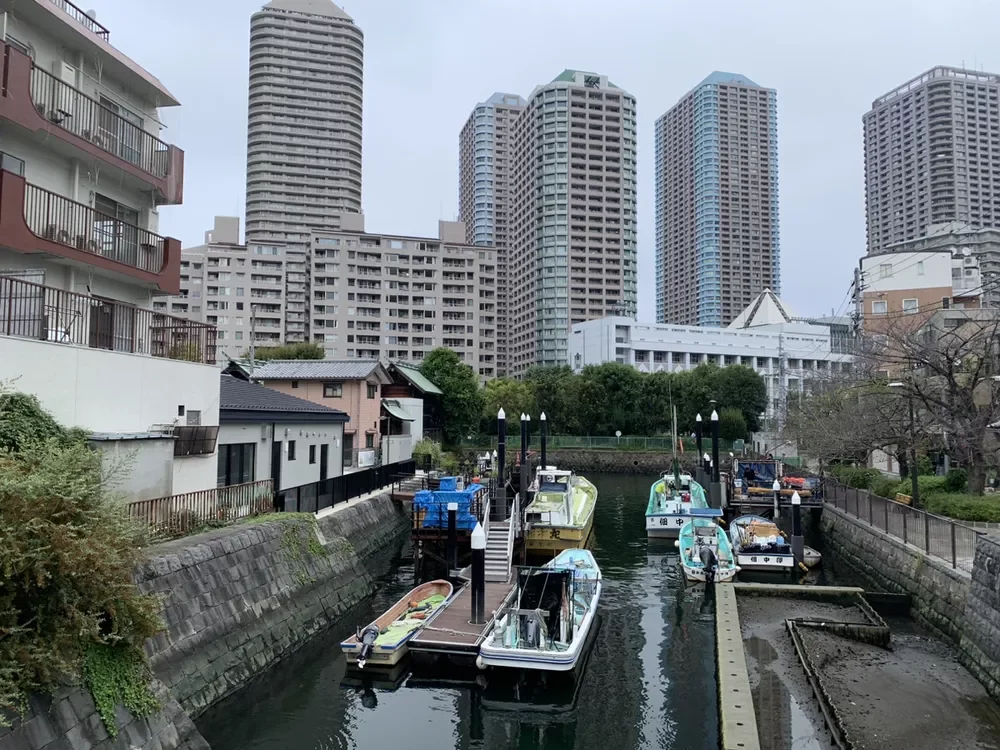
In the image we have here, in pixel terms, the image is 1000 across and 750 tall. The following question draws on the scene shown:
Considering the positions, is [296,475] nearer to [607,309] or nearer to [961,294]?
[961,294]

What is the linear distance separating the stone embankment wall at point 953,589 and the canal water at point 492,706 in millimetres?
4927

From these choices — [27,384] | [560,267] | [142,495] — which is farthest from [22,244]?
[560,267]

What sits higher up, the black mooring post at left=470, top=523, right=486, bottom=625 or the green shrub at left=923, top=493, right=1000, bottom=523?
the green shrub at left=923, top=493, right=1000, bottom=523

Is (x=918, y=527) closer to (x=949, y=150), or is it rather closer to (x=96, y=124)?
(x=96, y=124)

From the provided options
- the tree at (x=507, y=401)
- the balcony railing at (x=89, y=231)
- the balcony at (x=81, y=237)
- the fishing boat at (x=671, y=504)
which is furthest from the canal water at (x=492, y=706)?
the tree at (x=507, y=401)

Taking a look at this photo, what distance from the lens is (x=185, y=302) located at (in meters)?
92.2

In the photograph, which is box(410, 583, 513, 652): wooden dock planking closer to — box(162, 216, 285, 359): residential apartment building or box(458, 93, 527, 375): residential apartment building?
box(162, 216, 285, 359): residential apartment building

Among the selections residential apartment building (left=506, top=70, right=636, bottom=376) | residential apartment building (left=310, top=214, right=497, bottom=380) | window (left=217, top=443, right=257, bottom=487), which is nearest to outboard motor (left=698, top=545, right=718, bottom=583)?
window (left=217, top=443, right=257, bottom=487)

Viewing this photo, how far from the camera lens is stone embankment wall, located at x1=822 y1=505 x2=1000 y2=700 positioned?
43.2 feet

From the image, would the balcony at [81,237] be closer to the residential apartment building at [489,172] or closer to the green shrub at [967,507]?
the green shrub at [967,507]

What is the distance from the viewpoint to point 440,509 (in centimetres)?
2217

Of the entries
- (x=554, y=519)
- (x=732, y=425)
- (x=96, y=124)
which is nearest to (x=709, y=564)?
(x=554, y=519)

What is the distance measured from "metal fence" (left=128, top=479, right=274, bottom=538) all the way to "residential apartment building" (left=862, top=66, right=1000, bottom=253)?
130191 mm

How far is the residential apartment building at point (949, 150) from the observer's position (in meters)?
125
